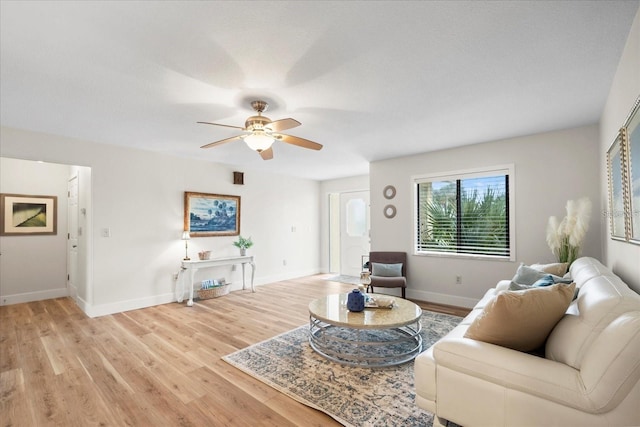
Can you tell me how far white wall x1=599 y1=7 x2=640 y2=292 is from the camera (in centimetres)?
167

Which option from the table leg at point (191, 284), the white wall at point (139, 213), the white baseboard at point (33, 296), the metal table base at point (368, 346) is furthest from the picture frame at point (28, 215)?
the metal table base at point (368, 346)

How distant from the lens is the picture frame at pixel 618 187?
1.99m

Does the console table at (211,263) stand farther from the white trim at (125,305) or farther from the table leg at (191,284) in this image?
the white trim at (125,305)

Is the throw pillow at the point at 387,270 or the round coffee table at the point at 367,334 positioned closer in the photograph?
the round coffee table at the point at 367,334

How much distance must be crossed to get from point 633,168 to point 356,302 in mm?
2145

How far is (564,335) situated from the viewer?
1442 millimetres

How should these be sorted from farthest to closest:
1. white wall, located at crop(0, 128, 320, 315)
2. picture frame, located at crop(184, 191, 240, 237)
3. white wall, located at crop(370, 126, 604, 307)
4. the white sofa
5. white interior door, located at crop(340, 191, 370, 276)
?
white interior door, located at crop(340, 191, 370, 276)
picture frame, located at crop(184, 191, 240, 237)
white wall, located at crop(0, 128, 320, 315)
white wall, located at crop(370, 126, 604, 307)
the white sofa

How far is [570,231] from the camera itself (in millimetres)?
3055

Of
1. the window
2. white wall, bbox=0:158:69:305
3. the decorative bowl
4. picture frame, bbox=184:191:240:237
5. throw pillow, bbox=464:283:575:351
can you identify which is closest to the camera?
throw pillow, bbox=464:283:575:351

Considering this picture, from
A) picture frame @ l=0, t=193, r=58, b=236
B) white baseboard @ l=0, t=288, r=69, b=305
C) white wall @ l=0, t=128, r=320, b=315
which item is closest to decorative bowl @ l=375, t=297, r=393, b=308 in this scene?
white wall @ l=0, t=128, r=320, b=315

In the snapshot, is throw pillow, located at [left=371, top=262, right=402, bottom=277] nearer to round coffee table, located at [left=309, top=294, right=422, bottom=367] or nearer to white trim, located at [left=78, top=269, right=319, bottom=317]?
round coffee table, located at [left=309, top=294, right=422, bottom=367]

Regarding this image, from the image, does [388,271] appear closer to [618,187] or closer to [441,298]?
[441,298]

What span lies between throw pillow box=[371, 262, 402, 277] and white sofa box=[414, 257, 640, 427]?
286 centimetres

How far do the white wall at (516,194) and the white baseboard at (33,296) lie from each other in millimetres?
5455
